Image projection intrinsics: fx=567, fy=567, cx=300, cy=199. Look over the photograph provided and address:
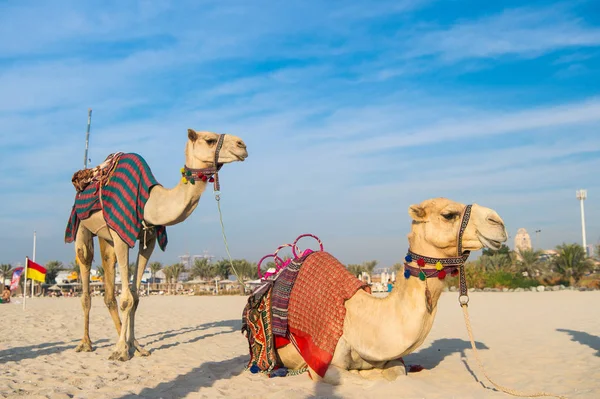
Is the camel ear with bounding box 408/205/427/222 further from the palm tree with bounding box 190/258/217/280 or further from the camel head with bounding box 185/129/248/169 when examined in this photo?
the palm tree with bounding box 190/258/217/280

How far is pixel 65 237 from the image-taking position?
936 centimetres

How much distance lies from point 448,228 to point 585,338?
6229mm

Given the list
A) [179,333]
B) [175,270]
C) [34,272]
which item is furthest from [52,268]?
[179,333]

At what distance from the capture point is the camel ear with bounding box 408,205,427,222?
16.5 feet

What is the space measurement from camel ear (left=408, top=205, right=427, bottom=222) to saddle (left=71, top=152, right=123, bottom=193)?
4.87 m

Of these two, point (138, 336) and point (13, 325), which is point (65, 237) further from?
point (13, 325)

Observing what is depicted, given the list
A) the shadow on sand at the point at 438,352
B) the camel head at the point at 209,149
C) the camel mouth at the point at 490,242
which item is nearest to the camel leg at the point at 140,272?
the camel head at the point at 209,149

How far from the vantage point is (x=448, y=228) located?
4.90 metres

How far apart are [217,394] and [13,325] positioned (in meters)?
9.09

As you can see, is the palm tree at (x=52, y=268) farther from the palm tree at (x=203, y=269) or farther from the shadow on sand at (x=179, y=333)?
the shadow on sand at (x=179, y=333)

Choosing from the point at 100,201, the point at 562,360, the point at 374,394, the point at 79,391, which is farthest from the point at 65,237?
the point at 562,360

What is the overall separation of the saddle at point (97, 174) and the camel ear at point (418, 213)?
4875 millimetres

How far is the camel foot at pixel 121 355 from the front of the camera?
7707 mm

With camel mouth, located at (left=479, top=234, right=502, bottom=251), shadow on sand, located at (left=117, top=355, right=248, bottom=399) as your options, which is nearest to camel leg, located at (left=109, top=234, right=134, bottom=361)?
shadow on sand, located at (left=117, top=355, right=248, bottom=399)
